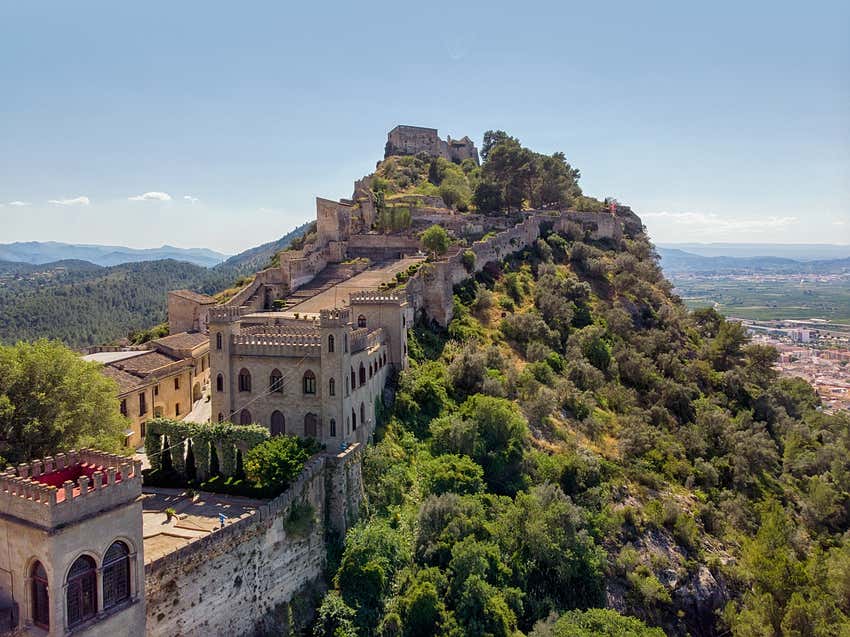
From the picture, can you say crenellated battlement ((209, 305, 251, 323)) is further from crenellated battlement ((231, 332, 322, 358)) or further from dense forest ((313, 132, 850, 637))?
dense forest ((313, 132, 850, 637))

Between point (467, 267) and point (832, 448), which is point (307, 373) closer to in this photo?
point (467, 267)

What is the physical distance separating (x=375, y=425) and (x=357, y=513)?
6.22 meters

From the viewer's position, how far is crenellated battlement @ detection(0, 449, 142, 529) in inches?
663

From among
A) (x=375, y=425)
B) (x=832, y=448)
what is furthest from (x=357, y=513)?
(x=832, y=448)

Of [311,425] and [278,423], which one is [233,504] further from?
[278,423]

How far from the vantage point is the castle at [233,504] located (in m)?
17.3

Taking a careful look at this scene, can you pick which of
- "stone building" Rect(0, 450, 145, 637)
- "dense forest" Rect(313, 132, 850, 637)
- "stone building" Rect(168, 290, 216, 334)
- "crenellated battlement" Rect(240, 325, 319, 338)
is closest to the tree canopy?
"stone building" Rect(0, 450, 145, 637)

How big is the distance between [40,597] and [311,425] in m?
14.2

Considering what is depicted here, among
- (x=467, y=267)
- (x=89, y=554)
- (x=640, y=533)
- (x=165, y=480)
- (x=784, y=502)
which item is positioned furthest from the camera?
(x=467, y=267)

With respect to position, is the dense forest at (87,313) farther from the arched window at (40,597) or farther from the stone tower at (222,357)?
the arched window at (40,597)

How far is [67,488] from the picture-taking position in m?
17.0

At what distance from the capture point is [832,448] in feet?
165

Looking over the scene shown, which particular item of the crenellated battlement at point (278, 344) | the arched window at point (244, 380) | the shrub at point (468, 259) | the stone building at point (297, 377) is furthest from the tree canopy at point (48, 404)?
the shrub at point (468, 259)

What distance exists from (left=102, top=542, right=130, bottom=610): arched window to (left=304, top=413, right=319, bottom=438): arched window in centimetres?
1221
